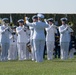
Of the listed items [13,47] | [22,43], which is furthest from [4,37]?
[13,47]

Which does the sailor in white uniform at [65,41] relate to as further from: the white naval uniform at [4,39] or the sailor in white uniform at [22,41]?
the white naval uniform at [4,39]

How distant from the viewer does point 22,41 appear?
2467cm

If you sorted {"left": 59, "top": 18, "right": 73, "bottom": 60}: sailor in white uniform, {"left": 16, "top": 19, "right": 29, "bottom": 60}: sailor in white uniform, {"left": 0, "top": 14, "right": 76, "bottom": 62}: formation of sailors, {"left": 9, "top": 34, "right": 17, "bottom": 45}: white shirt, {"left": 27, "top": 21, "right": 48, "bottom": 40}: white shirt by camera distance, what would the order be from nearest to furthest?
1. {"left": 27, "top": 21, "right": 48, "bottom": 40}: white shirt
2. {"left": 0, "top": 14, "right": 76, "bottom": 62}: formation of sailors
3. {"left": 59, "top": 18, "right": 73, "bottom": 60}: sailor in white uniform
4. {"left": 16, "top": 19, "right": 29, "bottom": 60}: sailor in white uniform
5. {"left": 9, "top": 34, "right": 17, "bottom": 45}: white shirt

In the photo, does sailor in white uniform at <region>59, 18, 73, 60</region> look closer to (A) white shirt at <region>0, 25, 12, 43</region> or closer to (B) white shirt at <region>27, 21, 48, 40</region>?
(A) white shirt at <region>0, 25, 12, 43</region>

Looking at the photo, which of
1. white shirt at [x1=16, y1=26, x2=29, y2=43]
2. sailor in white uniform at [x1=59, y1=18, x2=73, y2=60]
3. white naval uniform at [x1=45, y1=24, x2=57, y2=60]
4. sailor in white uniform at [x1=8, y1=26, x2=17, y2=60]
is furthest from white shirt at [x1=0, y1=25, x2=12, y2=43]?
sailor in white uniform at [x1=59, y1=18, x2=73, y2=60]

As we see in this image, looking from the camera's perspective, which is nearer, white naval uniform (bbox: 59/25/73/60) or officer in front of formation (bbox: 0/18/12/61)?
officer in front of formation (bbox: 0/18/12/61)

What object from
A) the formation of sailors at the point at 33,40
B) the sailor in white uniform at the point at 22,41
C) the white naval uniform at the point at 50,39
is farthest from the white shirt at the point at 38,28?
the sailor in white uniform at the point at 22,41

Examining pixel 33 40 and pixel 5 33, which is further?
pixel 5 33

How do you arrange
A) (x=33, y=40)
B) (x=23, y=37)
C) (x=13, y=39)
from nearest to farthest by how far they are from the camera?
(x=33, y=40) < (x=23, y=37) < (x=13, y=39)

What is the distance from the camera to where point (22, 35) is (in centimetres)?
2455

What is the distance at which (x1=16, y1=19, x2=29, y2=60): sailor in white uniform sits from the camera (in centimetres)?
2419

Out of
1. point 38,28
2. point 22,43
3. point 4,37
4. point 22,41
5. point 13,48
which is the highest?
point 38,28

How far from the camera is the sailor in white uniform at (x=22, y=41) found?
24.2 m

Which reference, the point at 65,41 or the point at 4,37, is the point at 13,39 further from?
the point at 65,41
